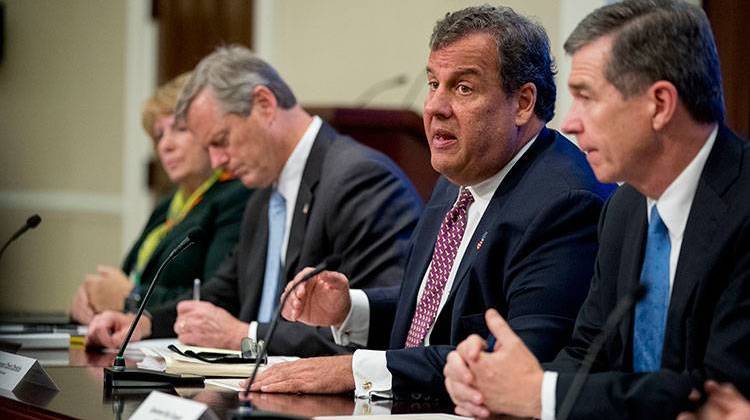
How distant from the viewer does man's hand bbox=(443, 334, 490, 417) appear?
2.45 metres

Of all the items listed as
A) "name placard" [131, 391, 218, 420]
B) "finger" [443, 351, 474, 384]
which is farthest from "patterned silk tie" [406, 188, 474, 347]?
"name placard" [131, 391, 218, 420]

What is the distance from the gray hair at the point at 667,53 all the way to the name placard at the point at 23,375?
5.29 feet

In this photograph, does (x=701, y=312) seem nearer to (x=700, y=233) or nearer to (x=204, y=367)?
(x=700, y=233)

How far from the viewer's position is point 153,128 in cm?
596

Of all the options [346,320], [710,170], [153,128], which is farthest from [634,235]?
[153,128]

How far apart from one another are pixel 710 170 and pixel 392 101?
421cm

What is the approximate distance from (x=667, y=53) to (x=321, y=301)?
1374 millimetres

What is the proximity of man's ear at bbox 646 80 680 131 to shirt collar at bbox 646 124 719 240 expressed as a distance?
94 millimetres

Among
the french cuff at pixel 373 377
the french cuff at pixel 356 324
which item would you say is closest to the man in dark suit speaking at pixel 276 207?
the french cuff at pixel 356 324

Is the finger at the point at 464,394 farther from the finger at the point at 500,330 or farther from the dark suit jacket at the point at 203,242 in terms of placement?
the dark suit jacket at the point at 203,242

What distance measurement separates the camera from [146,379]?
3.12 metres

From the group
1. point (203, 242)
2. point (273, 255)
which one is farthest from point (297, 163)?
point (203, 242)

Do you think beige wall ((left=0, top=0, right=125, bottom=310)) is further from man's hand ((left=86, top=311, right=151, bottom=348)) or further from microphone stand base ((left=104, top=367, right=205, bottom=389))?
microphone stand base ((left=104, top=367, right=205, bottom=389))

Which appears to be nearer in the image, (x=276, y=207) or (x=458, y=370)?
(x=458, y=370)
